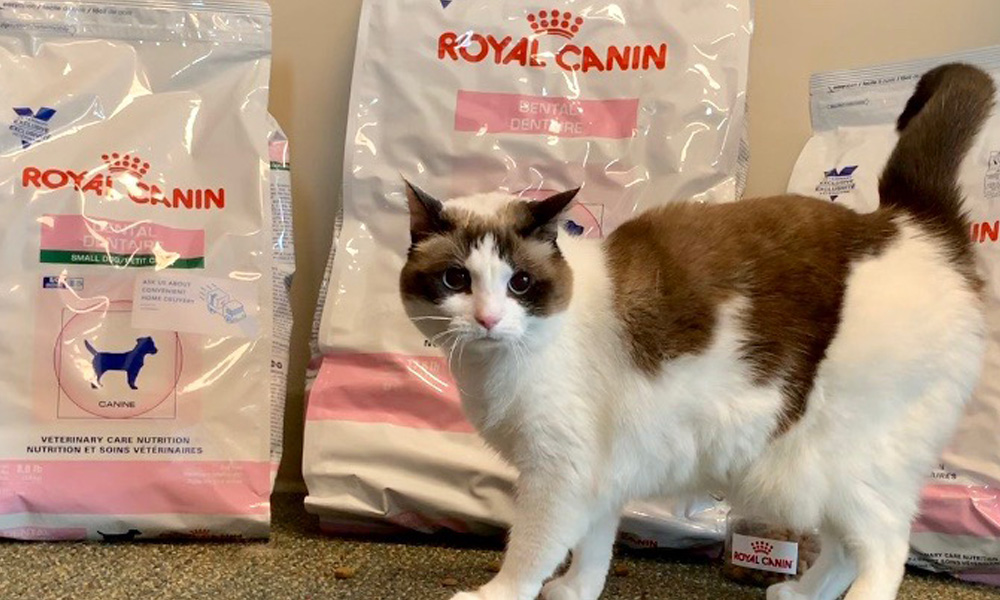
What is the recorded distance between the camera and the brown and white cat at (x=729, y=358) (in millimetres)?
812

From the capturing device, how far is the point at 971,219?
3.61ft

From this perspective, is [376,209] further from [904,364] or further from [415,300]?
[904,364]

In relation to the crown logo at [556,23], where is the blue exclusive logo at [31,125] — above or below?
below

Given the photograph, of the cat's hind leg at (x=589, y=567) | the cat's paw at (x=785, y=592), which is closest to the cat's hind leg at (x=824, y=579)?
the cat's paw at (x=785, y=592)

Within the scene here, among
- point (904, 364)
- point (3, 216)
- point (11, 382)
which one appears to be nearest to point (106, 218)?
point (3, 216)

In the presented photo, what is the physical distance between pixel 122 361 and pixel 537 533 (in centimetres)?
56

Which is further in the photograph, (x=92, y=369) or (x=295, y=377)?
(x=295, y=377)

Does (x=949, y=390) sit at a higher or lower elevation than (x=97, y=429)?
higher

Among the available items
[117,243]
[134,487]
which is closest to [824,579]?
[134,487]

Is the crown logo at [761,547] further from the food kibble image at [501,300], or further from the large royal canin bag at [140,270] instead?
the large royal canin bag at [140,270]

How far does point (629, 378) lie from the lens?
832mm

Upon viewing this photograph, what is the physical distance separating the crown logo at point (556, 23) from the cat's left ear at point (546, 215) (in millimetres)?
452

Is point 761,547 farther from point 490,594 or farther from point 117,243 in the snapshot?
point 117,243

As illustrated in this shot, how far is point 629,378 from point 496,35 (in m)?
0.57
